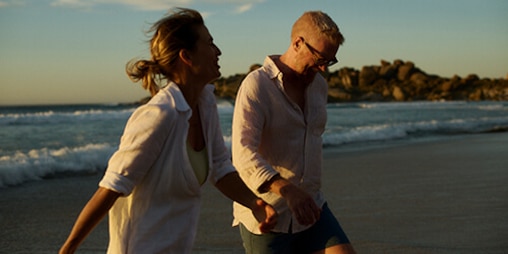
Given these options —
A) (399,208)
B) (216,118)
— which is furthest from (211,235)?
(216,118)

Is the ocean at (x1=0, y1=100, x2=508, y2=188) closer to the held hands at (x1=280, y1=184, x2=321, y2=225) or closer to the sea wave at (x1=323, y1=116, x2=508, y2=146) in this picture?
the sea wave at (x1=323, y1=116, x2=508, y2=146)

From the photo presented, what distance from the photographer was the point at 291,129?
322cm

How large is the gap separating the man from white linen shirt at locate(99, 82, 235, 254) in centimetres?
74

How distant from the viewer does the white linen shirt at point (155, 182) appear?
2209mm

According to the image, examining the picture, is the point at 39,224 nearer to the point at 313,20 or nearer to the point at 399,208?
the point at 399,208

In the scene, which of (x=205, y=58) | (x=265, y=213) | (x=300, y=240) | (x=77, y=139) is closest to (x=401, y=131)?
(x=77, y=139)

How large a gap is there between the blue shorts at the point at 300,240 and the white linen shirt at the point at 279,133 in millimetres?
44

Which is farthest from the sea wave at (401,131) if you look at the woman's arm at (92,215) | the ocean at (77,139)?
the woman's arm at (92,215)

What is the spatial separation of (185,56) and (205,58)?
0.24 feet

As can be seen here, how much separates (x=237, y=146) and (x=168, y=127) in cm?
87

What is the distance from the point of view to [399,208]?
25.7ft

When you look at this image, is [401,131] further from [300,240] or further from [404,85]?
[404,85]

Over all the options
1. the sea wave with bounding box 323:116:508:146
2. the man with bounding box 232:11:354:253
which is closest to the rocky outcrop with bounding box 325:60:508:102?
the sea wave with bounding box 323:116:508:146

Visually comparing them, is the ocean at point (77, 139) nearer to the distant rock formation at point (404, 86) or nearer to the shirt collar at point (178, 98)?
the shirt collar at point (178, 98)
